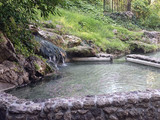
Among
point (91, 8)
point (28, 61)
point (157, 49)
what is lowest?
point (157, 49)

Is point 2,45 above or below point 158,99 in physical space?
above

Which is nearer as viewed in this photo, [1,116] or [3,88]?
[1,116]

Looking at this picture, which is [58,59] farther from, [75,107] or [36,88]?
[75,107]

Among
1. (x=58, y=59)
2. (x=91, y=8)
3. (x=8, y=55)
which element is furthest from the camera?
(x=91, y=8)

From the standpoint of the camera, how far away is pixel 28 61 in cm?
712

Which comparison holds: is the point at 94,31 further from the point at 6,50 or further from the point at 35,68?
the point at 6,50

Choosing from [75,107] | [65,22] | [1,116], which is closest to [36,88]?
[1,116]

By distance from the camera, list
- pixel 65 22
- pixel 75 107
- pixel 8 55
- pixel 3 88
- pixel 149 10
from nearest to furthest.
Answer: pixel 75 107 → pixel 3 88 → pixel 8 55 → pixel 65 22 → pixel 149 10

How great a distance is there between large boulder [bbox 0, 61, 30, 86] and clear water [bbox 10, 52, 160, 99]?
17.0 inches

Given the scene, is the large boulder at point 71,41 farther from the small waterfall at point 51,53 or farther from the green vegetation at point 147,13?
the green vegetation at point 147,13

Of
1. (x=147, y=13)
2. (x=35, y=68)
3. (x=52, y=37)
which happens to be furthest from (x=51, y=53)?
(x=147, y=13)

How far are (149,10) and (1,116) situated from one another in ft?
81.9

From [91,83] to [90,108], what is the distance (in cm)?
329

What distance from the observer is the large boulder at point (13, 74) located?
19.7 ft
